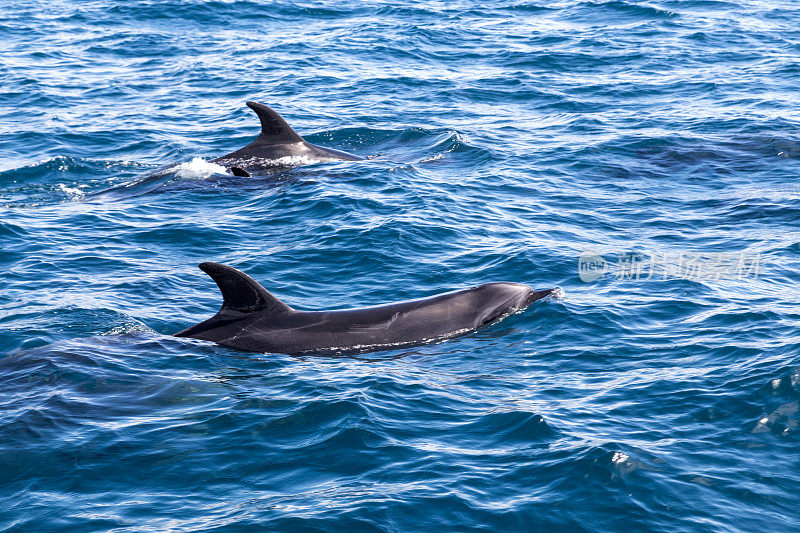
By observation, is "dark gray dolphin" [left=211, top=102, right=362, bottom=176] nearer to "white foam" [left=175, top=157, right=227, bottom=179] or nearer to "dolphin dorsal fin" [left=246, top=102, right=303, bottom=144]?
"dolphin dorsal fin" [left=246, top=102, right=303, bottom=144]

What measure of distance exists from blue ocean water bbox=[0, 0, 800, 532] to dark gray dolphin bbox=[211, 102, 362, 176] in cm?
58

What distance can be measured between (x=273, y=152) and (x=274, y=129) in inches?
23.0

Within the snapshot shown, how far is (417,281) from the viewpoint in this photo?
55.2 ft

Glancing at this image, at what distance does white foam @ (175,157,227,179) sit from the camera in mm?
22938

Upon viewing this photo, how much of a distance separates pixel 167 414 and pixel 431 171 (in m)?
→ 12.7

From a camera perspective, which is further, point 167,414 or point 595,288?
point 595,288

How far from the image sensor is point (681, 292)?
628 inches

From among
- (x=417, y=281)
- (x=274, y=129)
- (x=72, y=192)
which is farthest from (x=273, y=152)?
(x=417, y=281)

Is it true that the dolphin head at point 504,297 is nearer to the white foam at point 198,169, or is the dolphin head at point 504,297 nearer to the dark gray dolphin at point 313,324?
the dark gray dolphin at point 313,324

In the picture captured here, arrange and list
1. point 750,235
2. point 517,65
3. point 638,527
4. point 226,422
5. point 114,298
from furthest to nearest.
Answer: point 517,65 → point 750,235 → point 114,298 → point 226,422 → point 638,527

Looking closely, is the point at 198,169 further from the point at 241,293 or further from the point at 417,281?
the point at 241,293

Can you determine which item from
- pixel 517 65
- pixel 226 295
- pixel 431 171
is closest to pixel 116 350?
pixel 226 295

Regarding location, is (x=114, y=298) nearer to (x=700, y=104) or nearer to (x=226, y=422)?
(x=226, y=422)

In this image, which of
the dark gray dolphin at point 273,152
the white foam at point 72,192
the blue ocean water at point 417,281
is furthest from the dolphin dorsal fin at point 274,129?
the white foam at point 72,192
